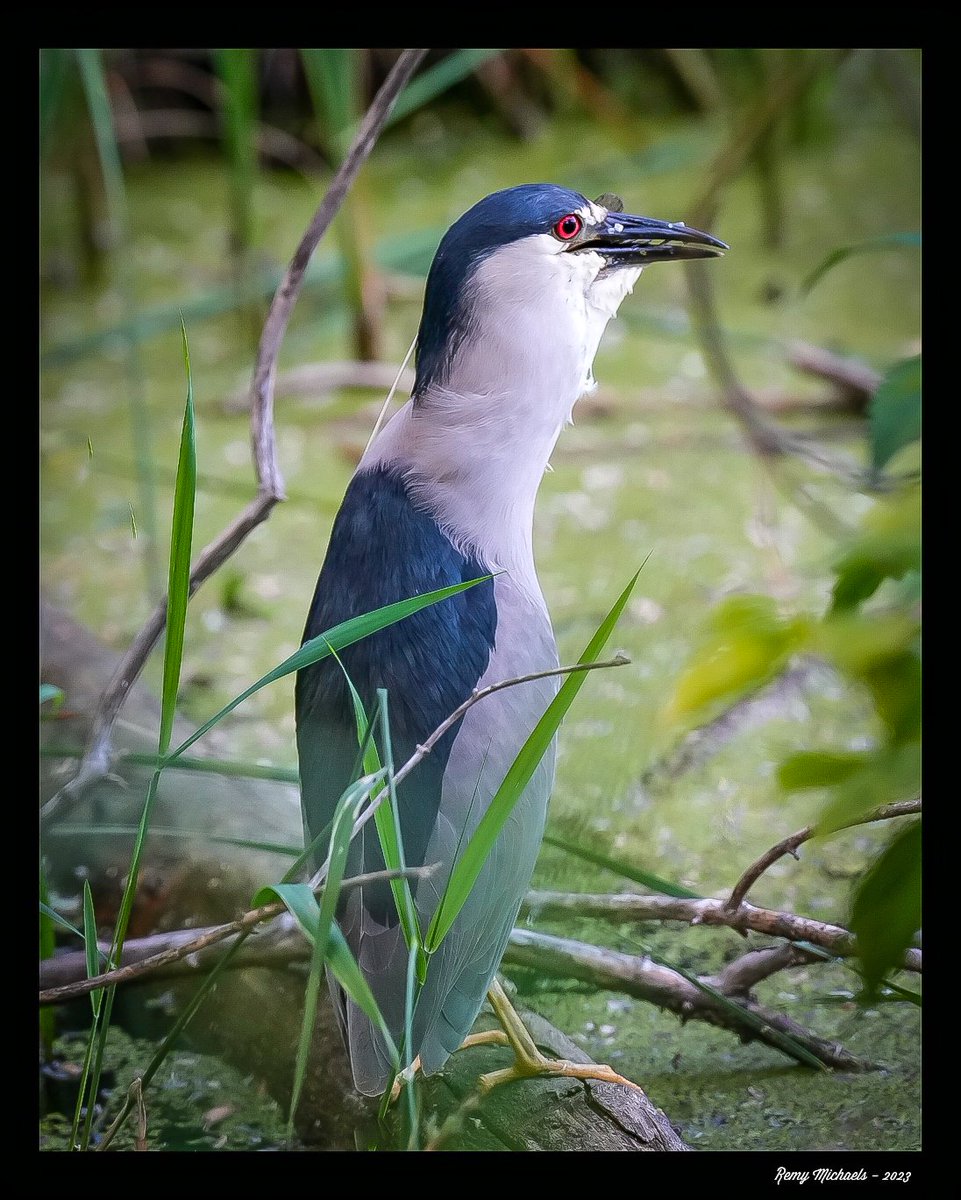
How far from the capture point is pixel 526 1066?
0.94m

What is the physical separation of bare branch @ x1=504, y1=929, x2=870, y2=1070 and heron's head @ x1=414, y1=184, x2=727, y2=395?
469 mm

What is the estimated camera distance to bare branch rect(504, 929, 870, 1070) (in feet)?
3.27

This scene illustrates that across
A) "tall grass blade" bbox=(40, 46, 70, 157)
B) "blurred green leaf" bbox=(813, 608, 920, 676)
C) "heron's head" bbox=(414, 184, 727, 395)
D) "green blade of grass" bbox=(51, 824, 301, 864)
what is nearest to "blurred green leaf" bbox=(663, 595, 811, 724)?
"blurred green leaf" bbox=(813, 608, 920, 676)

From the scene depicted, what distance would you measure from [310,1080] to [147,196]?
98.6 inches

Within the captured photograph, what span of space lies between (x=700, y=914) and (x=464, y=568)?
13.2 inches

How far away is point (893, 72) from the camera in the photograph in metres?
1.28

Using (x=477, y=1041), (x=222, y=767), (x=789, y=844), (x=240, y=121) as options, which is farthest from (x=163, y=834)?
(x=240, y=121)

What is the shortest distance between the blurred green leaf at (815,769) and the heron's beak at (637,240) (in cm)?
58

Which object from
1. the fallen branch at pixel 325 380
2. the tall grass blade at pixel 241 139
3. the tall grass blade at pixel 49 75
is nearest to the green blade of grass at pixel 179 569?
the tall grass blade at pixel 49 75

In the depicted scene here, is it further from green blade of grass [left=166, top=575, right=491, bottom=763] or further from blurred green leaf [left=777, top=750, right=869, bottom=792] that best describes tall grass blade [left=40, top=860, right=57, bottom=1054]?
blurred green leaf [left=777, top=750, right=869, bottom=792]

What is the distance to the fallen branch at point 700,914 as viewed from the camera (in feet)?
3.09

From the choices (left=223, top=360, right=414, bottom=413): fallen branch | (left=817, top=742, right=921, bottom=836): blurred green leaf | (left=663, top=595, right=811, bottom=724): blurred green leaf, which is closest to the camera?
(left=817, top=742, right=921, bottom=836): blurred green leaf
